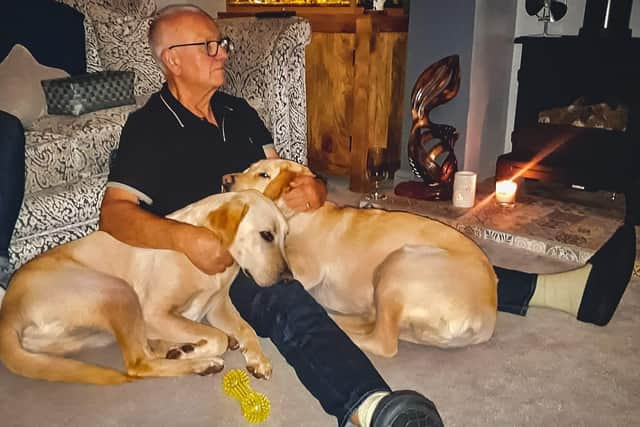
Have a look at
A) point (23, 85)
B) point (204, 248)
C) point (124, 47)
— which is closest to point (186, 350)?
point (204, 248)

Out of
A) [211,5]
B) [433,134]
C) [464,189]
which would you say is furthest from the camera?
[211,5]

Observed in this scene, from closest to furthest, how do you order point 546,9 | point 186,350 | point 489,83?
point 186,350
point 546,9
point 489,83

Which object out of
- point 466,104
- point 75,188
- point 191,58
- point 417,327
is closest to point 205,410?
point 417,327

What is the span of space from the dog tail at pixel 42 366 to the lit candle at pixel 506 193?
257cm

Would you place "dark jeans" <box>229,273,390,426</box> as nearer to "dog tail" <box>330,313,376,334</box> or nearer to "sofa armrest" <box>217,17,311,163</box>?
"dog tail" <box>330,313,376,334</box>

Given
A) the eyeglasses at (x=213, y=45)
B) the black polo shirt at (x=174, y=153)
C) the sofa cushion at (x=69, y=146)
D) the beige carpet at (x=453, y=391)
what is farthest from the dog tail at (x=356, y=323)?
the sofa cushion at (x=69, y=146)

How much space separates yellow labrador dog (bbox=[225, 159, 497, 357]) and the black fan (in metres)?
2.35

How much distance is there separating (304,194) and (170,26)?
757 mm

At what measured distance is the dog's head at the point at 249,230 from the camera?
1.81 m

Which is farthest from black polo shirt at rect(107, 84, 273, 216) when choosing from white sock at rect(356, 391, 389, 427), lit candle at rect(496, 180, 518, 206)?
lit candle at rect(496, 180, 518, 206)

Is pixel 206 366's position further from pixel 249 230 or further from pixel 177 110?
pixel 177 110

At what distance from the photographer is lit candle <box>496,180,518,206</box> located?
3.54 meters

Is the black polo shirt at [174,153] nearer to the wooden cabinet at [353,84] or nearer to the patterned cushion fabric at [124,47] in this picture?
the patterned cushion fabric at [124,47]

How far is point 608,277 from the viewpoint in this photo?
214 centimetres
